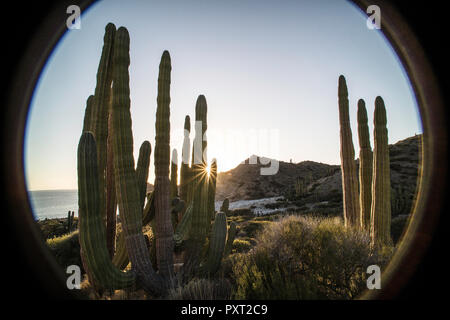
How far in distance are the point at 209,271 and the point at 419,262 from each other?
541 cm

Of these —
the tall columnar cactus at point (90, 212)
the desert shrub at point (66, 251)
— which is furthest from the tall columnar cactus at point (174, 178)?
the tall columnar cactus at point (90, 212)

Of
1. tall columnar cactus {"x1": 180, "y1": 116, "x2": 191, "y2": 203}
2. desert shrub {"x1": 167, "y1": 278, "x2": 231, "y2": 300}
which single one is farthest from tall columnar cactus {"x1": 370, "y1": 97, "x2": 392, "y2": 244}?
tall columnar cactus {"x1": 180, "y1": 116, "x2": 191, "y2": 203}

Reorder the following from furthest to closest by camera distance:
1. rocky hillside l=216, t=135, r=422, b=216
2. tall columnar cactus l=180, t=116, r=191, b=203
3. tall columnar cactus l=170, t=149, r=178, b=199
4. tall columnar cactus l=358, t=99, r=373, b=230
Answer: rocky hillside l=216, t=135, r=422, b=216 < tall columnar cactus l=170, t=149, r=178, b=199 < tall columnar cactus l=358, t=99, r=373, b=230 < tall columnar cactus l=180, t=116, r=191, b=203

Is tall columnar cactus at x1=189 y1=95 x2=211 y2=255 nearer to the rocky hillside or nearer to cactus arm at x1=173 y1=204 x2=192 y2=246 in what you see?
cactus arm at x1=173 y1=204 x2=192 y2=246

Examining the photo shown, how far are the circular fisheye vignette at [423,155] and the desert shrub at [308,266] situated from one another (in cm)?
243

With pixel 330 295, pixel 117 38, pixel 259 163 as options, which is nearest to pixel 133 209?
pixel 117 38

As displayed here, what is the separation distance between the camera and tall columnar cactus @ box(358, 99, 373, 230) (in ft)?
33.6

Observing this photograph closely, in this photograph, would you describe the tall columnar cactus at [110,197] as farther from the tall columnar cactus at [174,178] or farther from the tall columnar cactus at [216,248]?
the tall columnar cactus at [174,178]

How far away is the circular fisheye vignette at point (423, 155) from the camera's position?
2740 millimetres

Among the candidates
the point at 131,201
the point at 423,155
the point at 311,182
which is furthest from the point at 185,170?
the point at 311,182

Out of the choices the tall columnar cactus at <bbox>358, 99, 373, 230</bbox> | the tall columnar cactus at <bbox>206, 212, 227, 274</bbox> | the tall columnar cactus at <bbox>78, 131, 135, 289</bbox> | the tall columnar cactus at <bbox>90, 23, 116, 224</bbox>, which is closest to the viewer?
the tall columnar cactus at <bbox>78, 131, 135, 289</bbox>

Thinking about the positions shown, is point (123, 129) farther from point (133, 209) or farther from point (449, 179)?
point (449, 179)

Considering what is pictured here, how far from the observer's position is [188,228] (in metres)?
8.20

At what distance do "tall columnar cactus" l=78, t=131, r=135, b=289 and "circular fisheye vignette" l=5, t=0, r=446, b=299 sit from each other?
1.56 m
